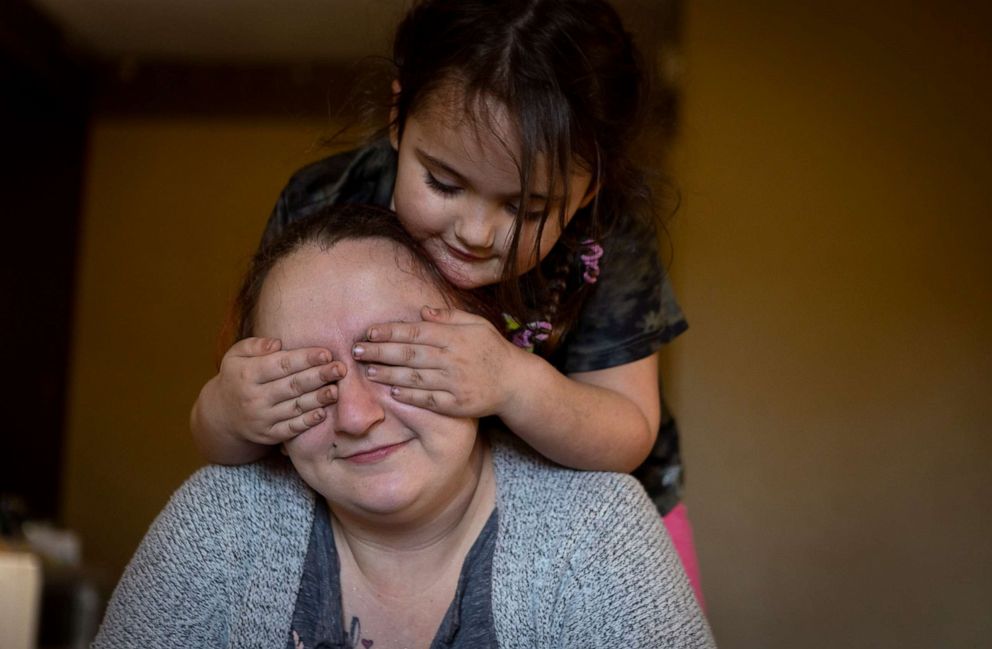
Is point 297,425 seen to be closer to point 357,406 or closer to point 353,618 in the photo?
point 357,406

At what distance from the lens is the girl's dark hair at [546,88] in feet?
4.35

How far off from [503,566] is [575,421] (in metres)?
0.19

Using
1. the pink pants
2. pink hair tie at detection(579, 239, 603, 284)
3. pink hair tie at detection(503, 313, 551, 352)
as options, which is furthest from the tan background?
pink hair tie at detection(503, 313, 551, 352)

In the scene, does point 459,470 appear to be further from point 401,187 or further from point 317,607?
point 401,187

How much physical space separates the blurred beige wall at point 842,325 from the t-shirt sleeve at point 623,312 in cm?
184

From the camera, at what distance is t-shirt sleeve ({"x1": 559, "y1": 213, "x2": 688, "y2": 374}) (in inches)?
62.0

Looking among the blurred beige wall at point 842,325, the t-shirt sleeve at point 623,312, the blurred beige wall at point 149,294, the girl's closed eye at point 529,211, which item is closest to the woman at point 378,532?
the girl's closed eye at point 529,211

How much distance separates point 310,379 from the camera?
1177 mm

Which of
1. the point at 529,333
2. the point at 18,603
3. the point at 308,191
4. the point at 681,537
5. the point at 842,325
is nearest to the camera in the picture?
the point at 529,333

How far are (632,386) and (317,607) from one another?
1.70 ft

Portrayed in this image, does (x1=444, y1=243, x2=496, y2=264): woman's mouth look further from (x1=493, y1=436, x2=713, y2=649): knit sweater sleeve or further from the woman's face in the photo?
(x1=493, y1=436, x2=713, y2=649): knit sweater sleeve

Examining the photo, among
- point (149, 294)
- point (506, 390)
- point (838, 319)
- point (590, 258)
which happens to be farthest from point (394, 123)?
point (149, 294)

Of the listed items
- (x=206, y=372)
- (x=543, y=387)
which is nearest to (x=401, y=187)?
(x=543, y=387)

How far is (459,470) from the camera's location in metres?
1.25
